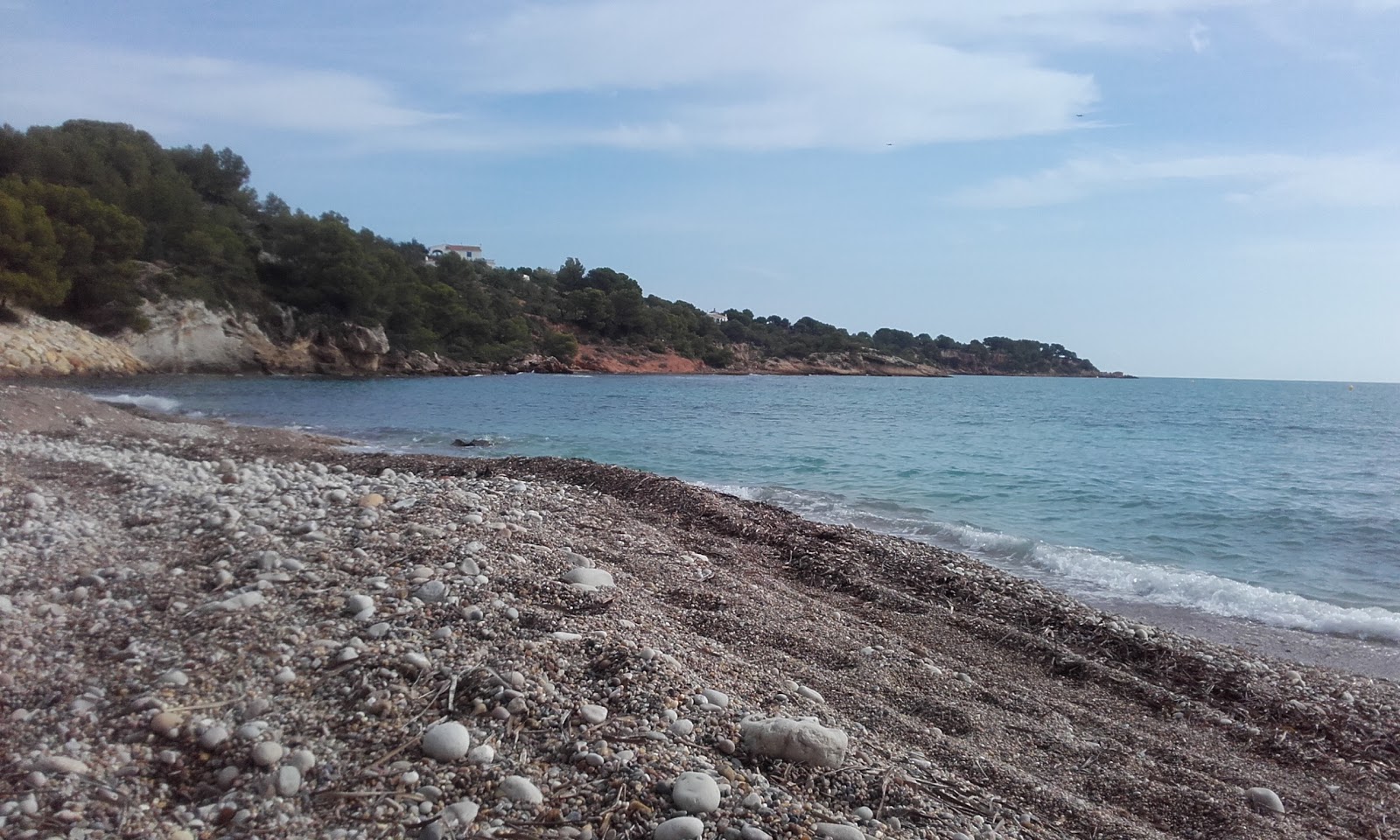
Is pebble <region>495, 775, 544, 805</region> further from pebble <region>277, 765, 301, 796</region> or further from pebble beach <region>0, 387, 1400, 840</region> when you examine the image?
pebble <region>277, 765, 301, 796</region>

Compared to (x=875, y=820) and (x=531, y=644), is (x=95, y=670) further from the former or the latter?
(x=875, y=820)

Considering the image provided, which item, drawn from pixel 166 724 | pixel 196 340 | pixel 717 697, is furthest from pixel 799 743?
pixel 196 340

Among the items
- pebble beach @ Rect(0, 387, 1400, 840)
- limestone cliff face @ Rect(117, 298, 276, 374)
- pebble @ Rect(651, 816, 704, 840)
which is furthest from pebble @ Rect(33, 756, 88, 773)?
limestone cliff face @ Rect(117, 298, 276, 374)

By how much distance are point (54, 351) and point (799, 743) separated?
1543 inches

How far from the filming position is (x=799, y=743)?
10.2 ft

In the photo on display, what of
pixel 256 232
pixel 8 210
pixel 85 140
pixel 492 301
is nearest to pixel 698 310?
pixel 492 301

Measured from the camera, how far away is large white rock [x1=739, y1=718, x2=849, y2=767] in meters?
3.11

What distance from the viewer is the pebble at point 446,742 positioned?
9.39 feet

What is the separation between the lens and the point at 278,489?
7.10 meters

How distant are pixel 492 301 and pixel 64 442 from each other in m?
71.7

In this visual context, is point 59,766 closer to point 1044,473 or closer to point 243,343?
point 1044,473

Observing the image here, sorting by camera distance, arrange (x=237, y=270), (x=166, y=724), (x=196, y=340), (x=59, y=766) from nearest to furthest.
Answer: (x=59, y=766), (x=166, y=724), (x=196, y=340), (x=237, y=270)

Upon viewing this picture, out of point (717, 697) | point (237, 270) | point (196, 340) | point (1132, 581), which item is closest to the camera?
point (717, 697)

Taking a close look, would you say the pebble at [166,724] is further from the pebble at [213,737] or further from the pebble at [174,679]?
the pebble at [174,679]
